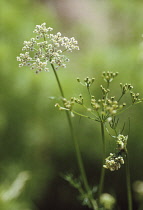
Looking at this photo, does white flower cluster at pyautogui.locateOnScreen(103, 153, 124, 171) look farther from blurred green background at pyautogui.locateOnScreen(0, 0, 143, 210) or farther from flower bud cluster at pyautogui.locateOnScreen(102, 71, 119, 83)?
blurred green background at pyautogui.locateOnScreen(0, 0, 143, 210)

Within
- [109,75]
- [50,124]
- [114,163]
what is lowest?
[114,163]

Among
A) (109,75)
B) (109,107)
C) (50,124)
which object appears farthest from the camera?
(50,124)

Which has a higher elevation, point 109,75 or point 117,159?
point 109,75

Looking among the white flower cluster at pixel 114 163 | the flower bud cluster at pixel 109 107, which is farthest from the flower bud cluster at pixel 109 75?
the white flower cluster at pixel 114 163

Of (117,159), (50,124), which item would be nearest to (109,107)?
(117,159)

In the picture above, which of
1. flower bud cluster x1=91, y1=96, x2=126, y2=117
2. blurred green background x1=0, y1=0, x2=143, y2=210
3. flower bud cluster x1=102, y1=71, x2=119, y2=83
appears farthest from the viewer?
blurred green background x1=0, y1=0, x2=143, y2=210

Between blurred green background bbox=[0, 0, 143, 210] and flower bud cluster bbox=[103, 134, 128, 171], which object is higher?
blurred green background bbox=[0, 0, 143, 210]

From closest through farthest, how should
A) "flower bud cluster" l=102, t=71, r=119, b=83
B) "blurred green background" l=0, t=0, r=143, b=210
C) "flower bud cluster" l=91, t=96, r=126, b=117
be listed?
"flower bud cluster" l=91, t=96, r=126, b=117 < "flower bud cluster" l=102, t=71, r=119, b=83 < "blurred green background" l=0, t=0, r=143, b=210

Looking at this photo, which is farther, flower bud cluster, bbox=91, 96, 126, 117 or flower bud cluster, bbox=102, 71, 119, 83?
flower bud cluster, bbox=102, 71, 119, 83

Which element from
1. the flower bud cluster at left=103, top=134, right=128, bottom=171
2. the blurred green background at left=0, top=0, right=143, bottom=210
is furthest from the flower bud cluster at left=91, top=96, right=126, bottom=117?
the blurred green background at left=0, top=0, right=143, bottom=210

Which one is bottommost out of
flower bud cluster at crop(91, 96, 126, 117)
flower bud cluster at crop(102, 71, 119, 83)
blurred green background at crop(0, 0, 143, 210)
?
flower bud cluster at crop(91, 96, 126, 117)

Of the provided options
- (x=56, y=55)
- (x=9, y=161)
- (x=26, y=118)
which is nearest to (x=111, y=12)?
(x=26, y=118)

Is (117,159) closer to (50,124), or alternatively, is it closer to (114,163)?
(114,163)
